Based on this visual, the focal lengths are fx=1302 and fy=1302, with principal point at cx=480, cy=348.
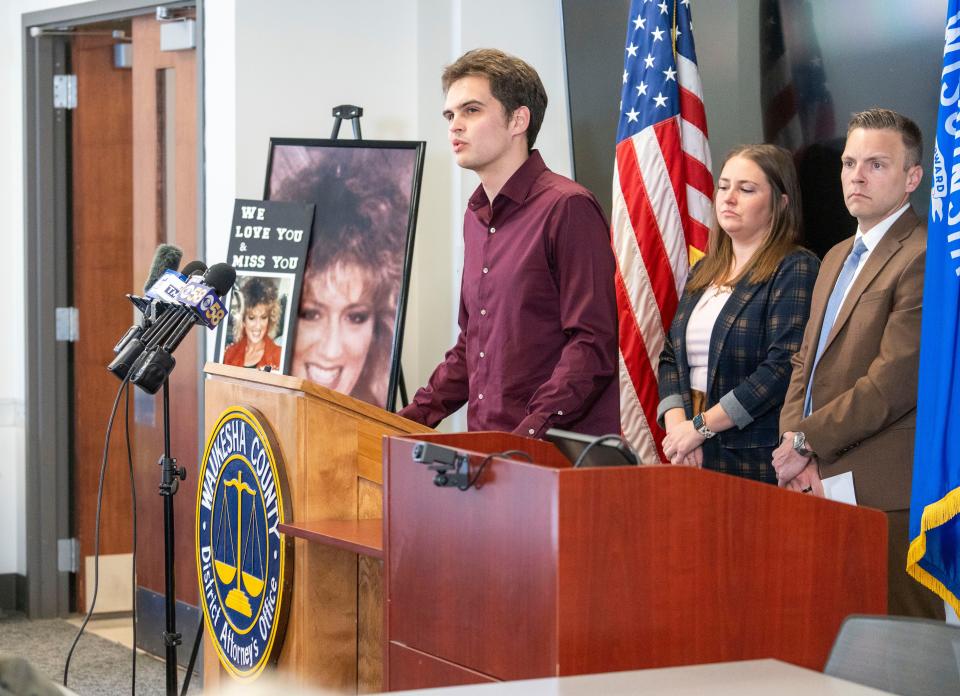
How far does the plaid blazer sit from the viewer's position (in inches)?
123

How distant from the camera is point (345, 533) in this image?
267 centimetres

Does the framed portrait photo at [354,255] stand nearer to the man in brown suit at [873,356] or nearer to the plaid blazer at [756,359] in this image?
the plaid blazer at [756,359]

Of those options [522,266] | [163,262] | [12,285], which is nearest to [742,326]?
[522,266]

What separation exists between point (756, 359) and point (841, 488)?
18.4 inches

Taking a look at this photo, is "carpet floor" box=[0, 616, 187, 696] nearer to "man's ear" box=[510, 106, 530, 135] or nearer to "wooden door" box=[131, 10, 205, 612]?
"wooden door" box=[131, 10, 205, 612]

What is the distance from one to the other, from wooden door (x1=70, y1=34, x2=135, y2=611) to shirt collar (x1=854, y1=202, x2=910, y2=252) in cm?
354

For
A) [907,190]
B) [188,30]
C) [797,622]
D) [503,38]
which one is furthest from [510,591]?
[188,30]

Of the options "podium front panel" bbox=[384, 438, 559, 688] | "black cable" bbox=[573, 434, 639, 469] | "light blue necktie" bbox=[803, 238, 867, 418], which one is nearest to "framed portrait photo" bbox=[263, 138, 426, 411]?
"light blue necktie" bbox=[803, 238, 867, 418]

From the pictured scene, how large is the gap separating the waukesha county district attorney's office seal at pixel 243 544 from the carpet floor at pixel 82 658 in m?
1.49

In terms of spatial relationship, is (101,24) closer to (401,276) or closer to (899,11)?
(401,276)

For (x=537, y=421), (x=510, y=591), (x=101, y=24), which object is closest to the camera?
(x=510, y=591)

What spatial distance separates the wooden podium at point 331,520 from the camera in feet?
9.28

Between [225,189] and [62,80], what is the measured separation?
1.35 metres

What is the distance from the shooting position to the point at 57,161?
215 inches
